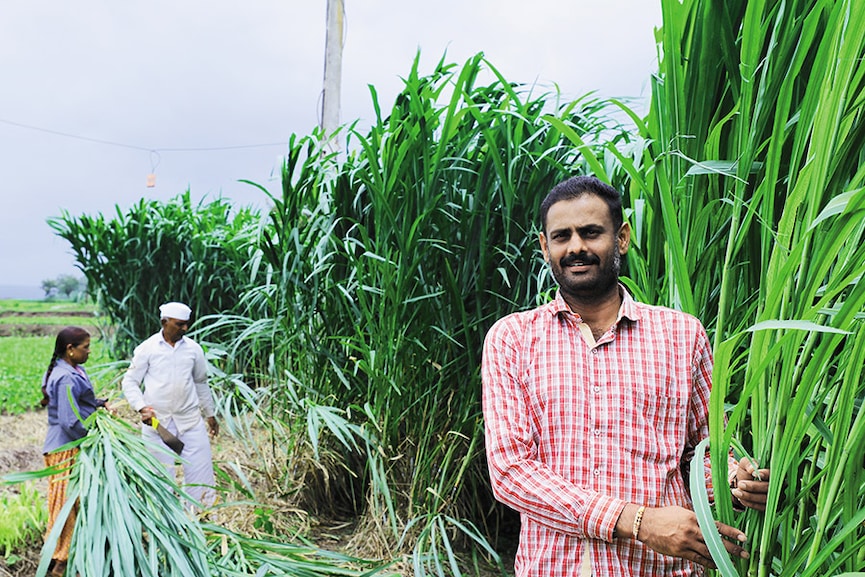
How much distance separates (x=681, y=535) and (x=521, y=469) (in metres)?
0.22

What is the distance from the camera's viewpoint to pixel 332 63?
5863 millimetres

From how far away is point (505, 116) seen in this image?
2297 mm

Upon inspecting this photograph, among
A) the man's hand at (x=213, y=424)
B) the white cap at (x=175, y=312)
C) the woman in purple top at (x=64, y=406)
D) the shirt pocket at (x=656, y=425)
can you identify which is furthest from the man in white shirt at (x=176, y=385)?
the shirt pocket at (x=656, y=425)

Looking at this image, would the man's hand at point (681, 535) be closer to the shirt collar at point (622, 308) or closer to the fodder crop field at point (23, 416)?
the shirt collar at point (622, 308)

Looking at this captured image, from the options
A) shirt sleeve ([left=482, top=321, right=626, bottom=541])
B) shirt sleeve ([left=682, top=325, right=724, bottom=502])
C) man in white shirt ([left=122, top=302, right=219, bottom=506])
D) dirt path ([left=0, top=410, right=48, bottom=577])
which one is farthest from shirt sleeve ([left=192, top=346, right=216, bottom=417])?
shirt sleeve ([left=682, top=325, right=724, bottom=502])

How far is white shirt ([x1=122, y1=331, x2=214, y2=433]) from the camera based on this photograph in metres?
3.56

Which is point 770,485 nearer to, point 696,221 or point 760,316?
point 760,316

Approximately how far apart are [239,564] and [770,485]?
5.54 feet

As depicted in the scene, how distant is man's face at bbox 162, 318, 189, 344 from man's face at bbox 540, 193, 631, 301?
293 cm

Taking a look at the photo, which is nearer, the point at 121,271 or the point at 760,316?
the point at 760,316

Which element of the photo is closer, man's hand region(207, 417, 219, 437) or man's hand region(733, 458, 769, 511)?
man's hand region(733, 458, 769, 511)

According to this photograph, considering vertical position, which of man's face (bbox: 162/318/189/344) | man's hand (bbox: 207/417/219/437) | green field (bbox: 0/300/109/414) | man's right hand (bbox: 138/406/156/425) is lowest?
green field (bbox: 0/300/109/414)

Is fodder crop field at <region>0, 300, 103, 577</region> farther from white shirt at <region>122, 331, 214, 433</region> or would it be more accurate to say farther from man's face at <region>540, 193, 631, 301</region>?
man's face at <region>540, 193, 631, 301</region>

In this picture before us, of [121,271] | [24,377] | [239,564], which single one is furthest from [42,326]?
[239,564]
